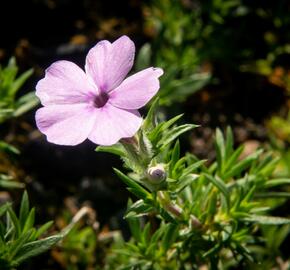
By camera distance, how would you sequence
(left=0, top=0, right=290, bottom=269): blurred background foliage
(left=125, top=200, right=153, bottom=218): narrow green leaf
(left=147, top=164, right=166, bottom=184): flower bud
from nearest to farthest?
(left=147, top=164, right=166, bottom=184): flower bud
(left=125, top=200, right=153, bottom=218): narrow green leaf
(left=0, top=0, right=290, bottom=269): blurred background foliage

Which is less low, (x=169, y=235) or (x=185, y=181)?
(x=185, y=181)

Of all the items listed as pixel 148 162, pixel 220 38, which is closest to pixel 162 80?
pixel 220 38

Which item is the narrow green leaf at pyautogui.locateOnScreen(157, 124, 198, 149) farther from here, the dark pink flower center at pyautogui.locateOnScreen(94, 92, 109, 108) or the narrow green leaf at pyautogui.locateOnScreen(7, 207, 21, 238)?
the narrow green leaf at pyautogui.locateOnScreen(7, 207, 21, 238)

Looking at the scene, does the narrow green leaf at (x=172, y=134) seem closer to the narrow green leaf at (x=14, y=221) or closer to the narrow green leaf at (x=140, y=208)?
the narrow green leaf at (x=140, y=208)

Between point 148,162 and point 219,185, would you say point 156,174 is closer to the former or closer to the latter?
point 148,162

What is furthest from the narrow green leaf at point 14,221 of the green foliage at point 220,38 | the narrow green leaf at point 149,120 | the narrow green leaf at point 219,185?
the green foliage at point 220,38

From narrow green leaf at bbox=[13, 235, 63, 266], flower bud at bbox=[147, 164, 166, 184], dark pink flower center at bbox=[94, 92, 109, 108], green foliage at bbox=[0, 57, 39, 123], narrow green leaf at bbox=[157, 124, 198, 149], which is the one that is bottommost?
narrow green leaf at bbox=[13, 235, 63, 266]

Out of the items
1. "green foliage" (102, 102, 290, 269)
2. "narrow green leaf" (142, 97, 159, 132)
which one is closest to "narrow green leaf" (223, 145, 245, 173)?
"green foliage" (102, 102, 290, 269)
